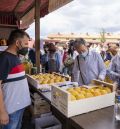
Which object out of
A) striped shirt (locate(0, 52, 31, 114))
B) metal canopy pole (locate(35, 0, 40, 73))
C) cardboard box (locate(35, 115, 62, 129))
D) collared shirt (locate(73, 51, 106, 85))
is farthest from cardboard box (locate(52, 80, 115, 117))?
metal canopy pole (locate(35, 0, 40, 73))

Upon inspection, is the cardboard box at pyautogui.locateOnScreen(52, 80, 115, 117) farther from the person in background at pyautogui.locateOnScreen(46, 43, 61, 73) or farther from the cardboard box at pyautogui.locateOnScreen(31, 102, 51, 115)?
the person in background at pyautogui.locateOnScreen(46, 43, 61, 73)

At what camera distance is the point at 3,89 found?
2336mm

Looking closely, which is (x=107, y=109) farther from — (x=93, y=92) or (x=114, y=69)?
(x=114, y=69)

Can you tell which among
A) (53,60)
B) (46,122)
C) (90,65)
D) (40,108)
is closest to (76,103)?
(46,122)

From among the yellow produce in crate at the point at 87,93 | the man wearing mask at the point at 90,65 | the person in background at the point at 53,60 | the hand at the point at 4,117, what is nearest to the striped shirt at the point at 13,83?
the hand at the point at 4,117

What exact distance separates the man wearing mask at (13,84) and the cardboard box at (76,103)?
51 cm

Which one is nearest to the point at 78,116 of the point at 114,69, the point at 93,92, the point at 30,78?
the point at 93,92

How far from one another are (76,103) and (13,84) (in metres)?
0.86

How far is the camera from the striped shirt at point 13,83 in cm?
221

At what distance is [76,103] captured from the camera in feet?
5.96

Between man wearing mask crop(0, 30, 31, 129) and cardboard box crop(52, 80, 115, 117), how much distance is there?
20.2 inches

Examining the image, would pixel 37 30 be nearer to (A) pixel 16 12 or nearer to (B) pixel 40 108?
(B) pixel 40 108

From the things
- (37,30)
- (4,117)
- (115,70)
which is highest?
(37,30)

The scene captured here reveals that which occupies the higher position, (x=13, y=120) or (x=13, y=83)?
(x=13, y=83)
